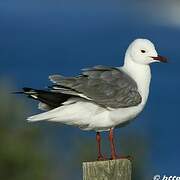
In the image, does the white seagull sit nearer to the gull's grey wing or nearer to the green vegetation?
the gull's grey wing

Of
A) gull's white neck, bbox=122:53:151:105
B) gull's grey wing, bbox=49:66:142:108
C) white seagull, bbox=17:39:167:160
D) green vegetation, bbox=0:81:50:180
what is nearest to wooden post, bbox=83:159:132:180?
white seagull, bbox=17:39:167:160

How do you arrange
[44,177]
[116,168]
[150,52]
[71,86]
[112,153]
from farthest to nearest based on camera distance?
1. [44,177]
2. [150,52]
3. [112,153]
4. [71,86]
5. [116,168]

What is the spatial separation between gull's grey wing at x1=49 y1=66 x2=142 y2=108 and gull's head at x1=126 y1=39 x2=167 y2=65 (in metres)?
0.32

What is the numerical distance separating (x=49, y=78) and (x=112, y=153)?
0.85m

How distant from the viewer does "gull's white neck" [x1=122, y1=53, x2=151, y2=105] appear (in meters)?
7.31

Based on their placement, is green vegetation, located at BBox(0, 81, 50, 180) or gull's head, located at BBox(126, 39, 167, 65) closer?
gull's head, located at BBox(126, 39, 167, 65)

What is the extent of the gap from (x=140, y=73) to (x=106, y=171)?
6.96 ft

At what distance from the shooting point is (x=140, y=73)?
7.47 metres

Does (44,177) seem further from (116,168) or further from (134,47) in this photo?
(116,168)

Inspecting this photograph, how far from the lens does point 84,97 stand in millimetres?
6797

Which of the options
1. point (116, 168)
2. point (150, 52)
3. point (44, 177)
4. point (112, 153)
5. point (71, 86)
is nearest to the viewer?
point (116, 168)

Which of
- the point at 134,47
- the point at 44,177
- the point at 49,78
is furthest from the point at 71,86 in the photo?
the point at 44,177

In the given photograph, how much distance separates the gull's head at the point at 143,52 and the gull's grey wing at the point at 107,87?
323mm

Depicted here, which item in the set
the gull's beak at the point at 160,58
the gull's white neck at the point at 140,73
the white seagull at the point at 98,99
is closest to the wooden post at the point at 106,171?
the white seagull at the point at 98,99
